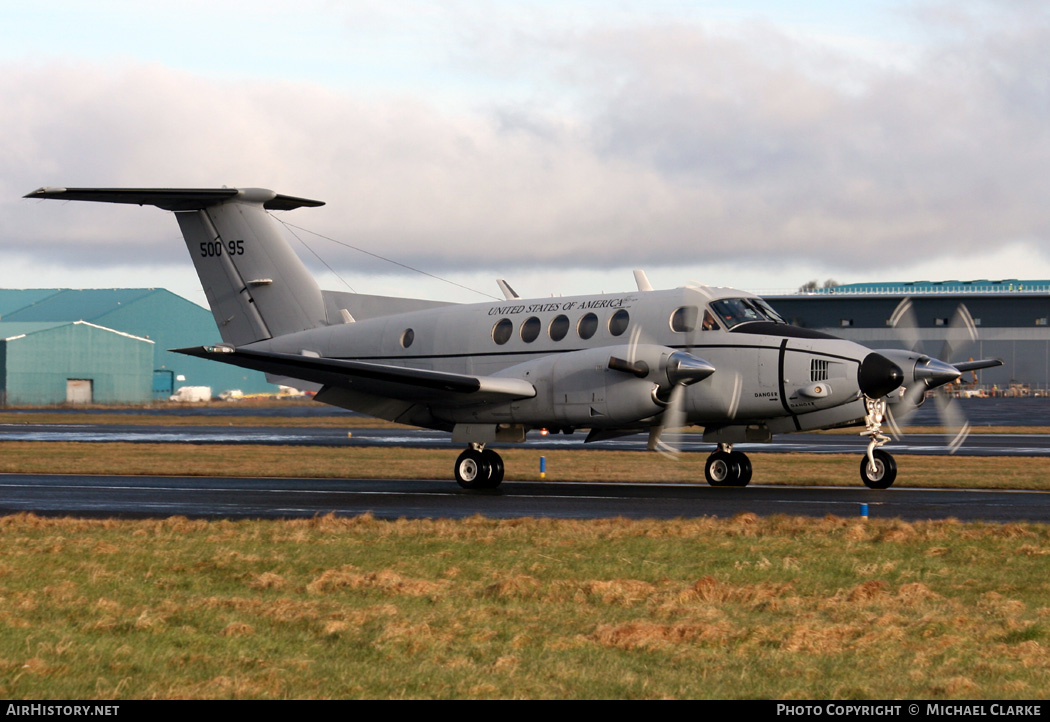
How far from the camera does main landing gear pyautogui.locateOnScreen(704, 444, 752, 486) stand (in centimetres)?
2322

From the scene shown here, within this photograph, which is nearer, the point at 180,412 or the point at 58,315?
the point at 180,412

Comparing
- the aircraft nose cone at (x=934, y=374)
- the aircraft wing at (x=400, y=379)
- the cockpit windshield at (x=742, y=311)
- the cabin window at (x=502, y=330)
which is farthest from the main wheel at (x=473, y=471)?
the aircraft nose cone at (x=934, y=374)

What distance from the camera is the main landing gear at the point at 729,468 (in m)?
23.2

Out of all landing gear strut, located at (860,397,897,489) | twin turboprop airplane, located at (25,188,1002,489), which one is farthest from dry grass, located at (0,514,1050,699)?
landing gear strut, located at (860,397,897,489)

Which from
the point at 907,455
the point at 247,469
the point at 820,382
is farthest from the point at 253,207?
the point at 907,455

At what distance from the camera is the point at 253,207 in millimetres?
26484

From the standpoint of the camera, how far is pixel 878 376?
20219 mm

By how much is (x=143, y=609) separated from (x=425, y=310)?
17.6 m

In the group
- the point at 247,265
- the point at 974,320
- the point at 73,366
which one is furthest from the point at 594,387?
the point at 974,320

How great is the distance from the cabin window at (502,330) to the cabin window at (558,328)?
111 cm

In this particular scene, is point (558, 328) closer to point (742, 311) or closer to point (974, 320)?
point (742, 311)

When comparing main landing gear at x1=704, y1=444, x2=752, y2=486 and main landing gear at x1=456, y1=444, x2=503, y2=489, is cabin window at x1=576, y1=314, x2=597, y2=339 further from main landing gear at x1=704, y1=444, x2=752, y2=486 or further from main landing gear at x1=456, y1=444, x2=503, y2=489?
main landing gear at x1=704, y1=444, x2=752, y2=486

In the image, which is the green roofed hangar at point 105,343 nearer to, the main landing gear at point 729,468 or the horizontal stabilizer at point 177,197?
the horizontal stabilizer at point 177,197

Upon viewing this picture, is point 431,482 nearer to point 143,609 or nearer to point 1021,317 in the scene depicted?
point 143,609
